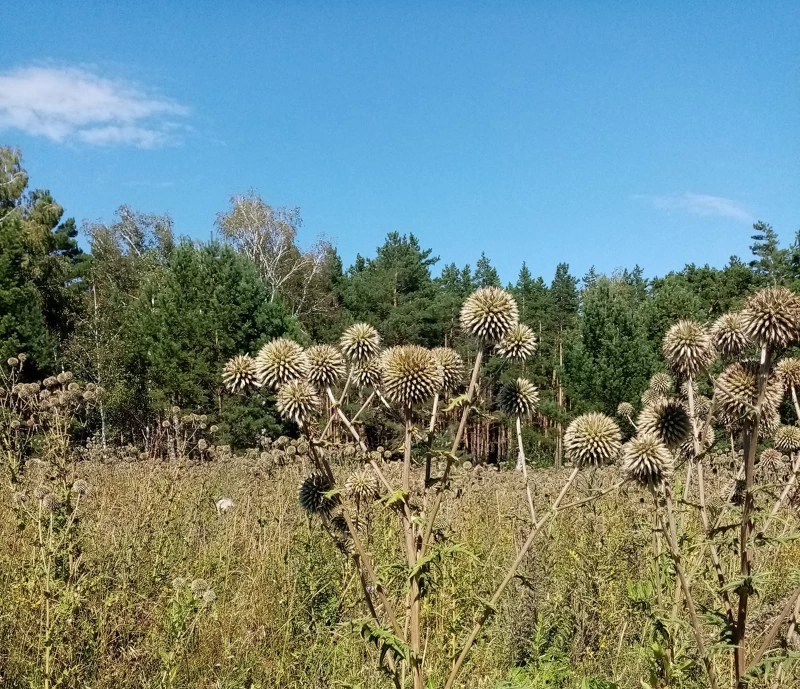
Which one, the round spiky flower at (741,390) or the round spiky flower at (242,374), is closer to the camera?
the round spiky flower at (741,390)

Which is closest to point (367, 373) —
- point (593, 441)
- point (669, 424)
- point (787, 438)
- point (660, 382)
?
point (593, 441)

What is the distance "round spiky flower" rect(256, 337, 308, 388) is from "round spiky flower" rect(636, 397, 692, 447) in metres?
1.51

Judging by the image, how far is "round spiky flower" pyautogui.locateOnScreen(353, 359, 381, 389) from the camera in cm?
278

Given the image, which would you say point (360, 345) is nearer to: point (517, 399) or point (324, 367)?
point (324, 367)

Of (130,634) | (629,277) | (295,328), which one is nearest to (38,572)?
(130,634)

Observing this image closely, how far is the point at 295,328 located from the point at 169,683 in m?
24.2

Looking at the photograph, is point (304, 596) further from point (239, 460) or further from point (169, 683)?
point (239, 460)

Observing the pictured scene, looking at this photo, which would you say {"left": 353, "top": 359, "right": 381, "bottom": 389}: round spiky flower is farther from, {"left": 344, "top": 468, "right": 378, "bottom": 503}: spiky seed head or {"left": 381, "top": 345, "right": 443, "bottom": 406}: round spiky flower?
{"left": 344, "top": 468, "right": 378, "bottom": 503}: spiky seed head

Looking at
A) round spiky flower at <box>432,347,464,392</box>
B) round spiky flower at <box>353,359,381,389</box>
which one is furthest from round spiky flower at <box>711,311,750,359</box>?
round spiky flower at <box>353,359,381,389</box>

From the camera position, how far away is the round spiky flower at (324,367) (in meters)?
2.78

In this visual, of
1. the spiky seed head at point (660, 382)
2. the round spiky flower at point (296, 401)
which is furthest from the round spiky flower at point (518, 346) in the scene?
the spiky seed head at point (660, 382)

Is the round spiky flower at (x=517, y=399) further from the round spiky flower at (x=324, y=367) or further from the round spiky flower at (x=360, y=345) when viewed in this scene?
the round spiky flower at (x=324, y=367)

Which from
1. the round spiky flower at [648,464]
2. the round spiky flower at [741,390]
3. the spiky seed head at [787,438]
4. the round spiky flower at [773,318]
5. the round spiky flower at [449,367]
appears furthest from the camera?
the spiky seed head at [787,438]

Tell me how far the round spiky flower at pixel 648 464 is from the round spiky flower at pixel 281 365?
1.34 meters
